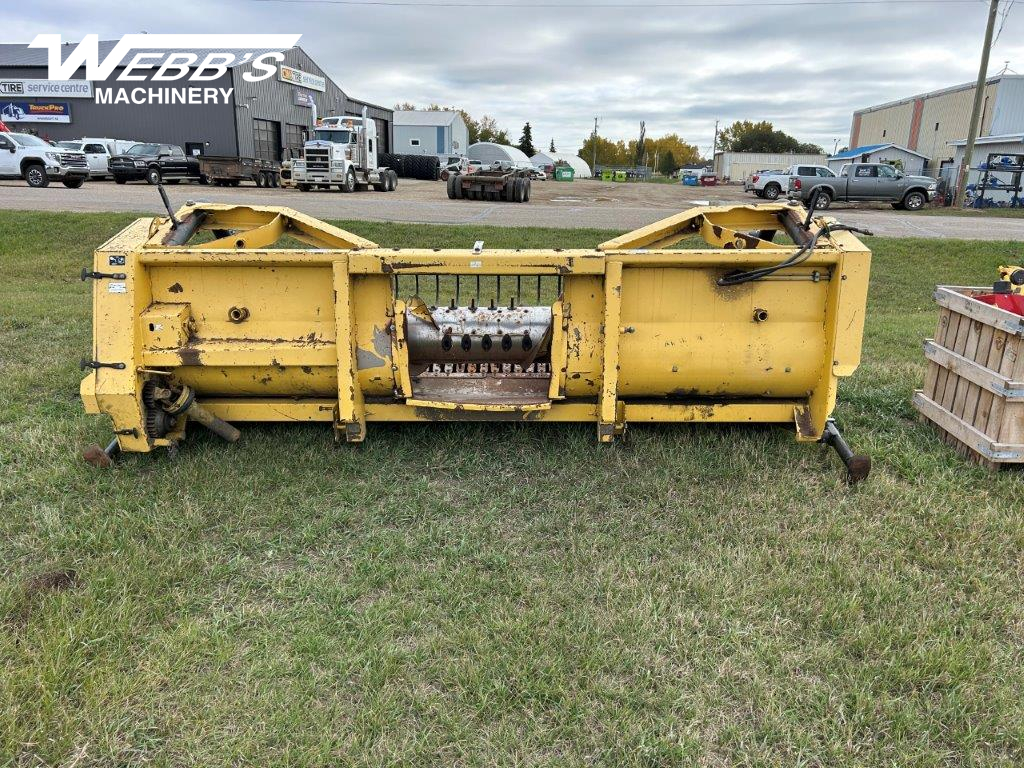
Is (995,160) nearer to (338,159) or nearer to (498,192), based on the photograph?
(498,192)

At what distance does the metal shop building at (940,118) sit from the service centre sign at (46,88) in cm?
4288

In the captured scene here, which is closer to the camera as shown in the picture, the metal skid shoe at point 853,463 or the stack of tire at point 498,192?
the metal skid shoe at point 853,463

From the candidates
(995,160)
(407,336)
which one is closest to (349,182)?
(407,336)

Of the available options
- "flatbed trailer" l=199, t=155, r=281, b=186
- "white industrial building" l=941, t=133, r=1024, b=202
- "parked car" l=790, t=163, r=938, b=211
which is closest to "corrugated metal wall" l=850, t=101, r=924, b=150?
"white industrial building" l=941, t=133, r=1024, b=202

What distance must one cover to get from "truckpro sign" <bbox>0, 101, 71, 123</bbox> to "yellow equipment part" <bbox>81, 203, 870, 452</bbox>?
127 feet

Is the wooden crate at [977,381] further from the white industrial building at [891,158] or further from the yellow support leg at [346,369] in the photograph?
the white industrial building at [891,158]

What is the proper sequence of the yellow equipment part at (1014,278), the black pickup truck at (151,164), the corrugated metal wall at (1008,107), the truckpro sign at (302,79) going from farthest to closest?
the corrugated metal wall at (1008,107) → the truckpro sign at (302,79) → the black pickup truck at (151,164) → the yellow equipment part at (1014,278)

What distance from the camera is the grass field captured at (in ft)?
7.04

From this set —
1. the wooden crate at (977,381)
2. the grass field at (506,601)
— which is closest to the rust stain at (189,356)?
the grass field at (506,601)

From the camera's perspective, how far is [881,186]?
25.5 meters

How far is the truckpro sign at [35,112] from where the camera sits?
35.5 m

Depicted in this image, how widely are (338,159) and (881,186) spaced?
18112mm

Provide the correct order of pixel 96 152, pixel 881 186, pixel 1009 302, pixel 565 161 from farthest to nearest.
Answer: pixel 565 161 < pixel 96 152 < pixel 881 186 < pixel 1009 302

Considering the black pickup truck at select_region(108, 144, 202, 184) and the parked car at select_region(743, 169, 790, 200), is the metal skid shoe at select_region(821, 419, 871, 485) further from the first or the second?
the parked car at select_region(743, 169, 790, 200)
